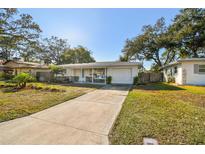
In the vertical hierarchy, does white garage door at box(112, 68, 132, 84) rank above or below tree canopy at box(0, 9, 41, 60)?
below

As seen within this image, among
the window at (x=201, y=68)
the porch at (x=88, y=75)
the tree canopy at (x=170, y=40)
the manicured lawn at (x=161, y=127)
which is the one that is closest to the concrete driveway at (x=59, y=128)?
the manicured lawn at (x=161, y=127)

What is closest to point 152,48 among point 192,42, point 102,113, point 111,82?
point 192,42

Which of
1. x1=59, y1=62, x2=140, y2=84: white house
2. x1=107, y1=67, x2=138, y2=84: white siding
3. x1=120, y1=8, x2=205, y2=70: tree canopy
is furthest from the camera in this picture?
x1=120, y1=8, x2=205, y2=70: tree canopy

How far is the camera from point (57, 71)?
771 inches

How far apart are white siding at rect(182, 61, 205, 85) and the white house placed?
530 centimetres

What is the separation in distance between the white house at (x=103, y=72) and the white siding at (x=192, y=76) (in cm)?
530

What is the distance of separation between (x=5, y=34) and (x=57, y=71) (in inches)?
347

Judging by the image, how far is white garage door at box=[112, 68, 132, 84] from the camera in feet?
51.9

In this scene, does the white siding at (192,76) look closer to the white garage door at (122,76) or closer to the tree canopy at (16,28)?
the white garage door at (122,76)

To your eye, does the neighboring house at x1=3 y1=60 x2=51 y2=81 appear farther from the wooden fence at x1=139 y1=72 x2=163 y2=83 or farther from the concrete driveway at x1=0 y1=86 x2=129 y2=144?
the concrete driveway at x1=0 y1=86 x2=129 y2=144

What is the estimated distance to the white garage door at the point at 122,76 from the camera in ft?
51.9

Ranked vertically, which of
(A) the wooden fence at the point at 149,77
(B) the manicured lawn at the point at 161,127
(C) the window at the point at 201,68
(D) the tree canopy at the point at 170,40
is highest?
(D) the tree canopy at the point at 170,40

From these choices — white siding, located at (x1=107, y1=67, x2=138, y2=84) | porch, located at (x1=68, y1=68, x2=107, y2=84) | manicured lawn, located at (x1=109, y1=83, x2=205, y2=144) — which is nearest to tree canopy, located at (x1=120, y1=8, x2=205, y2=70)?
white siding, located at (x1=107, y1=67, x2=138, y2=84)

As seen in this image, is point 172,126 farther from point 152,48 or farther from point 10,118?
point 152,48
